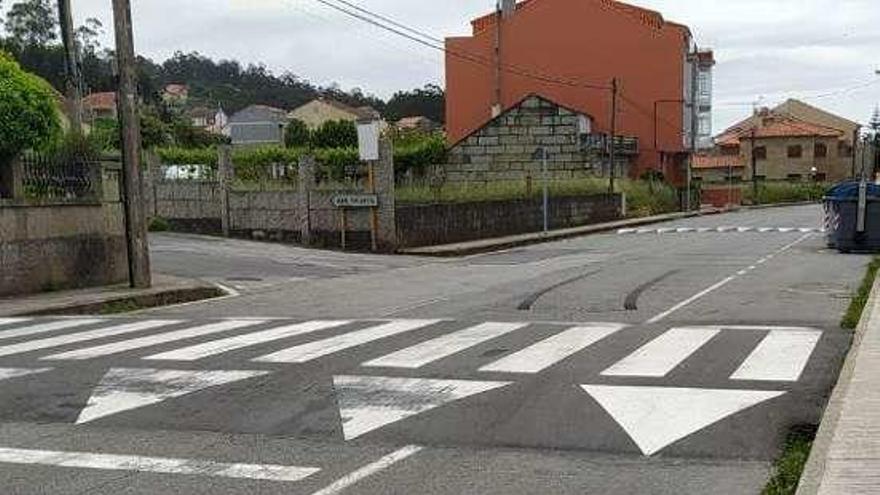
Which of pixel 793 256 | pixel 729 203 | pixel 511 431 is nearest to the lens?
pixel 511 431

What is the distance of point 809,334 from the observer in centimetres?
1157

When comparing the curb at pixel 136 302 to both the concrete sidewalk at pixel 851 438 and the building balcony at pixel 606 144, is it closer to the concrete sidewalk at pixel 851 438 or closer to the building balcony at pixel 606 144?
the concrete sidewalk at pixel 851 438

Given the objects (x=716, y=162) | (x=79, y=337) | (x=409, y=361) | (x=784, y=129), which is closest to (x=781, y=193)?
(x=784, y=129)

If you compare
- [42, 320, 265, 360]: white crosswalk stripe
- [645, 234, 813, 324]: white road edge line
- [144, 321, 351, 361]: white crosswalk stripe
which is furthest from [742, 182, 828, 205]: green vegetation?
[42, 320, 265, 360]: white crosswalk stripe

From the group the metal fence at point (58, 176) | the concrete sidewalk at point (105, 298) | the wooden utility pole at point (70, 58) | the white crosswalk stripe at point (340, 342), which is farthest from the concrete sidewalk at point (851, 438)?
the wooden utility pole at point (70, 58)

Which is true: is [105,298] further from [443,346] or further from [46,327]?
[443,346]

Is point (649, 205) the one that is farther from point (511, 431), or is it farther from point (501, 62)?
point (511, 431)

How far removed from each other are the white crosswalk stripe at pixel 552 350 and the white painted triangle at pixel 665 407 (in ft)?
3.71

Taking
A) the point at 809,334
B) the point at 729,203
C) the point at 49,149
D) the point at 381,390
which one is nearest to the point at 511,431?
the point at 381,390

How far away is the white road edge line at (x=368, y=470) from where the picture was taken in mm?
6000

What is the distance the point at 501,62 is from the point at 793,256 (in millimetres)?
46840

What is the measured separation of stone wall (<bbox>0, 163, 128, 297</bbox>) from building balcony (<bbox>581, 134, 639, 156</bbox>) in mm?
41166

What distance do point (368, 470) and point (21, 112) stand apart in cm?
1397

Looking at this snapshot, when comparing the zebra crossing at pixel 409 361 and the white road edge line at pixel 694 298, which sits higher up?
the zebra crossing at pixel 409 361
